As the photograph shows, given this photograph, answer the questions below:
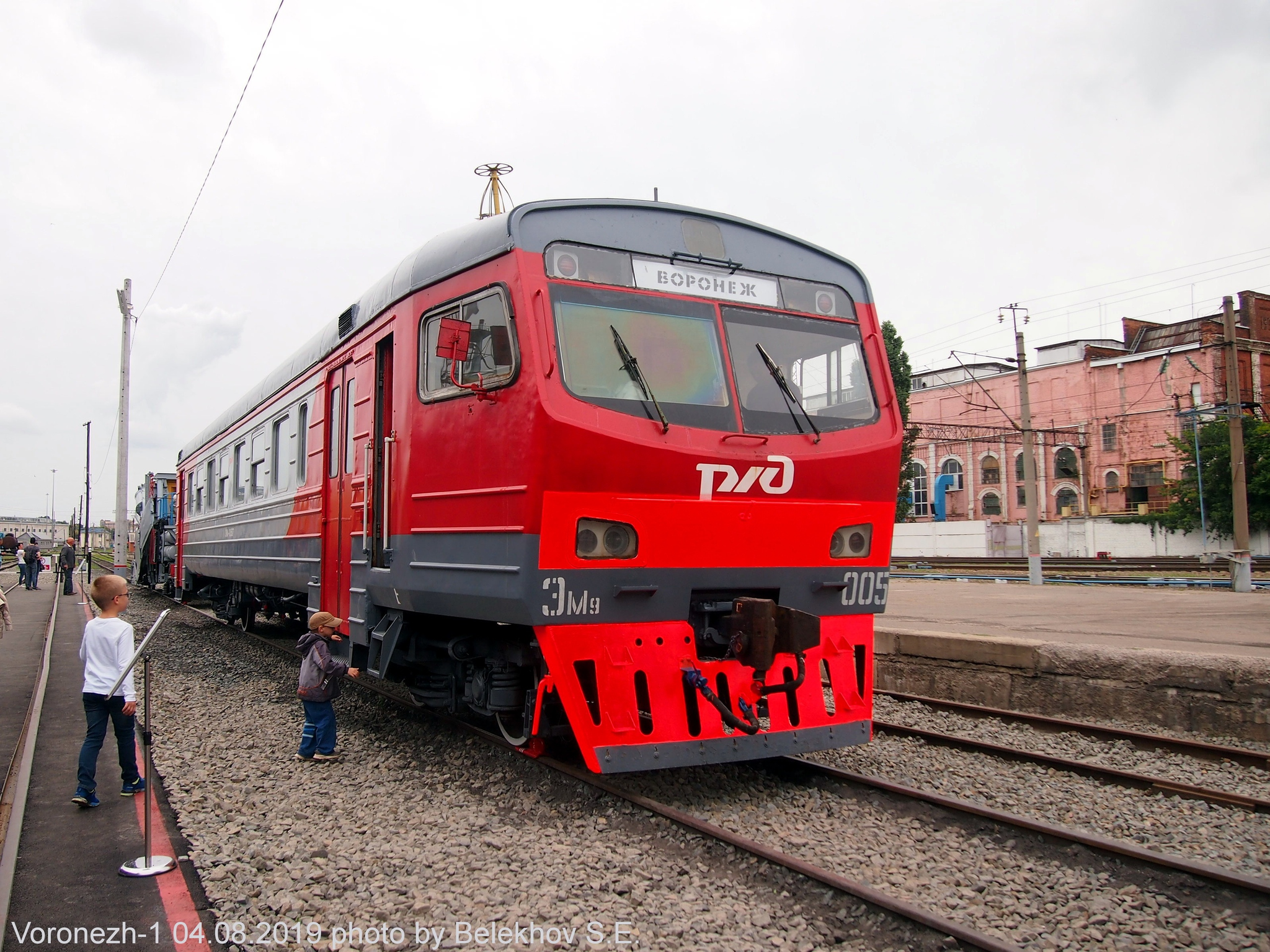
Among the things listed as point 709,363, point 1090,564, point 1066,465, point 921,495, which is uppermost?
point 1066,465

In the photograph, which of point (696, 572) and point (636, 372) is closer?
point (636, 372)

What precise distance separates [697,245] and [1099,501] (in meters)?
42.4

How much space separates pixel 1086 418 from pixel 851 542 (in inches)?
1644

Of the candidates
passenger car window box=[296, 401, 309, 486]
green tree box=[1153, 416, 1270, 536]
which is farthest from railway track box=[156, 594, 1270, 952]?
green tree box=[1153, 416, 1270, 536]

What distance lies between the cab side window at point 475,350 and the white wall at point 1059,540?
36.4 meters

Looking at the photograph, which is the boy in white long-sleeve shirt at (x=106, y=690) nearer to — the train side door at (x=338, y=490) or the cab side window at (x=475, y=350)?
the train side door at (x=338, y=490)

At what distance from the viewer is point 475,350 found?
534 centimetres

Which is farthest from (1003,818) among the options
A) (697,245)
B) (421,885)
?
(697,245)

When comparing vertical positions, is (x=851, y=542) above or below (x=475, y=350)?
below

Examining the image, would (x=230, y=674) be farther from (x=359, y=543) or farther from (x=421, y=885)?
(x=421, y=885)

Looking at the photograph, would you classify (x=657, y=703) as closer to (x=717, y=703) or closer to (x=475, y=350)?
(x=717, y=703)

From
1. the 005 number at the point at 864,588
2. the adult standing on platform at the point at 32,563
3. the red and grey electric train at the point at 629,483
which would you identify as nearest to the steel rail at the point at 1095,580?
the 005 number at the point at 864,588

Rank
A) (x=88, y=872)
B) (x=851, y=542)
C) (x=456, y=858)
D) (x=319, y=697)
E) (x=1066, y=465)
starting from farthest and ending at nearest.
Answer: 1. (x=1066, y=465)
2. (x=319, y=697)
3. (x=851, y=542)
4. (x=456, y=858)
5. (x=88, y=872)

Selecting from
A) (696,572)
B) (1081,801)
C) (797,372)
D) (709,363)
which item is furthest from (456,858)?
(1081,801)
